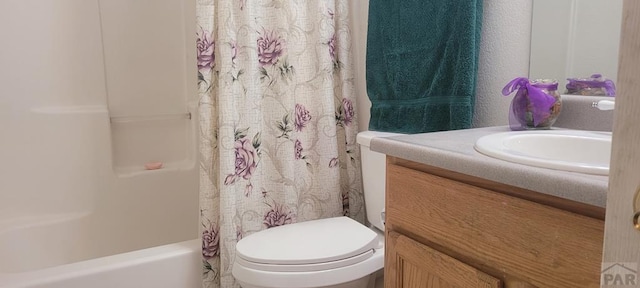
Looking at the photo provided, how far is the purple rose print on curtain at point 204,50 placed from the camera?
153cm

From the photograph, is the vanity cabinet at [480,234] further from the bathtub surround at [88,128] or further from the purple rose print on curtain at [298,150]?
the bathtub surround at [88,128]

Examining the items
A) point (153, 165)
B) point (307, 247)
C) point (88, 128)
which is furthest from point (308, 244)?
point (88, 128)

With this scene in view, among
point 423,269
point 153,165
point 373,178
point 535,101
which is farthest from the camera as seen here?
point 153,165

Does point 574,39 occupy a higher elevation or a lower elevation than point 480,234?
higher

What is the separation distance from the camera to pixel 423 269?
91 centimetres

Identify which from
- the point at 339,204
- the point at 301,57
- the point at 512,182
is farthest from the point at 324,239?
the point at 512,182

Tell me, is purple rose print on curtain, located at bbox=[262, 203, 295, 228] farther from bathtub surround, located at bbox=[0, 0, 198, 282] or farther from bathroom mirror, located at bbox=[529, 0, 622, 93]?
bathroom mirror, located at bbox=[529, 0, 622, 93]

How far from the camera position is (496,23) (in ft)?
4.37

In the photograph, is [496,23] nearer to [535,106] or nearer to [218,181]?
[535,106]

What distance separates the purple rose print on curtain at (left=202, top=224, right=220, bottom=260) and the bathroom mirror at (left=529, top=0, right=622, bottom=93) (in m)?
1.13

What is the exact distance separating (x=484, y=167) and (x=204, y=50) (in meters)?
1.09

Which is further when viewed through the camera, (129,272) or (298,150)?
(298,150)

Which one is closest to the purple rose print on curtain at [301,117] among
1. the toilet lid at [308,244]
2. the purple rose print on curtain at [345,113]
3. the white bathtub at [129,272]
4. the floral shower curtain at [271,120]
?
the floral shower curtain at [271,120]

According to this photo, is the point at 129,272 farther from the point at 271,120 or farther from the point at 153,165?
the point at 153,165
